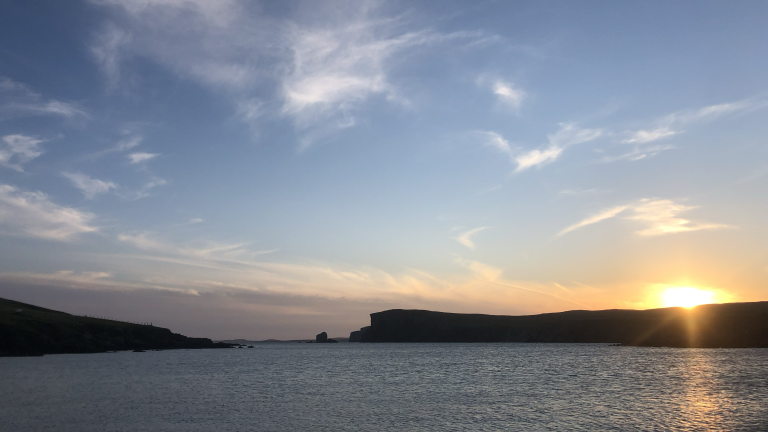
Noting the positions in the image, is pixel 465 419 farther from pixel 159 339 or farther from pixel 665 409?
pixel 159 339

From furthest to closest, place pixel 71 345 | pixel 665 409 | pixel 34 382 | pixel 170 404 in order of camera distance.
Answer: pixel 71 345 → pixel 34 382 → pixel 170 404 → pixel 665 409

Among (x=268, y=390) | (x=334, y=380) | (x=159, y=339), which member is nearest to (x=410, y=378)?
(x=334, y=380)

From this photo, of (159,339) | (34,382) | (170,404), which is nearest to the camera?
(170,404)

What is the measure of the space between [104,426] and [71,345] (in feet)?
414

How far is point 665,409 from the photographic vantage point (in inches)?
1676

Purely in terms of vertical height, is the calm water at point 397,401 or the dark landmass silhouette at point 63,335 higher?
the dark landmass silhouette at point 63,335

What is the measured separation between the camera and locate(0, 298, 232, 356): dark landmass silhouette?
126m

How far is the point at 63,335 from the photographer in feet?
464

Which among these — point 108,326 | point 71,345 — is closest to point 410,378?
point 71,345

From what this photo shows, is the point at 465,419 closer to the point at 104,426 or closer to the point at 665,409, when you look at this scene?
the point at 665,409

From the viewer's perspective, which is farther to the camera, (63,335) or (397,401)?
(63,335)

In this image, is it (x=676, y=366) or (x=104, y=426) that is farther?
(x=676, y=366)

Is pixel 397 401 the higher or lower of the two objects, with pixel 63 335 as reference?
lower

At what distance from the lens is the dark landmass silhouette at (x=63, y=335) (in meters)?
126
